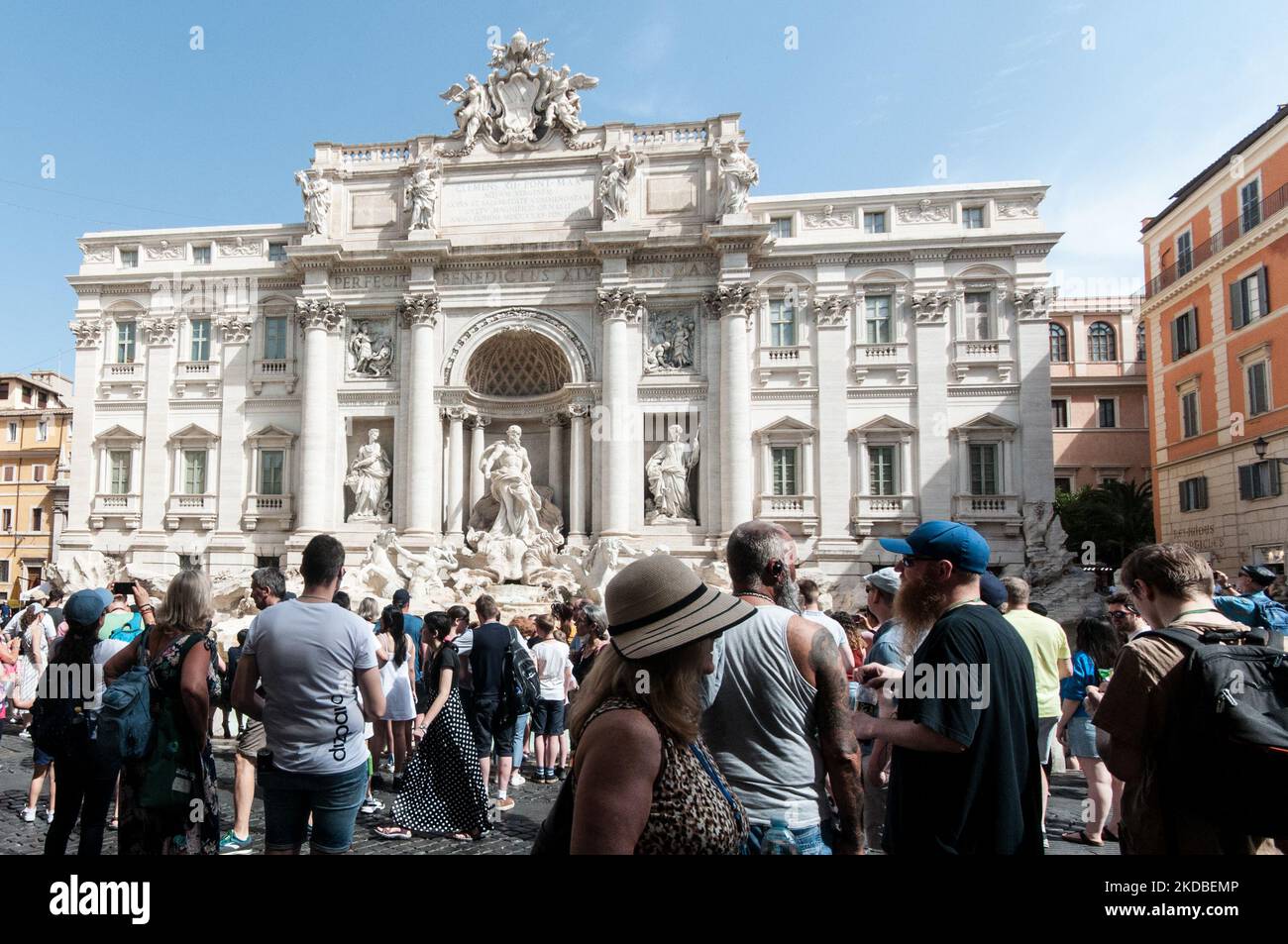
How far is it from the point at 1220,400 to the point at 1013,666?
87.3ft

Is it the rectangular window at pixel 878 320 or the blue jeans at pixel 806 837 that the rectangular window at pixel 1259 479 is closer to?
the rectangular window at pixel 878 320

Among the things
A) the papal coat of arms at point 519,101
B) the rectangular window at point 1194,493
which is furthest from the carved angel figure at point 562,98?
the rectangular window at point 1194,493

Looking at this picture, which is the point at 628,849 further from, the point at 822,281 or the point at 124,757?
the point at 822,281

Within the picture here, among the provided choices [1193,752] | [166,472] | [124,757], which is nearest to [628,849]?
[1193,752]

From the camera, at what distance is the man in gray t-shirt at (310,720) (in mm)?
4137

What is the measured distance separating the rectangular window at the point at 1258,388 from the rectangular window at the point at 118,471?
1289 inches

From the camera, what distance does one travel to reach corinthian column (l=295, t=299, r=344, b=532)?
2439 cm

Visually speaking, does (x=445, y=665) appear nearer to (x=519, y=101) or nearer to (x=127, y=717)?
(x=127, y=717)

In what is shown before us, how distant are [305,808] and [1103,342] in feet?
149

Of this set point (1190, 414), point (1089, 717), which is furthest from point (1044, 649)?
point (1190, 414)

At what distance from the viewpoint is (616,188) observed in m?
24.2

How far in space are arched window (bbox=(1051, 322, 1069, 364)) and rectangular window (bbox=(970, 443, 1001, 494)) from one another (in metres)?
21.2

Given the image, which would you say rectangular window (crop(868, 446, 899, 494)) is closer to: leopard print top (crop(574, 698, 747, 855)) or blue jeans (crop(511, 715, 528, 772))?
blue jeans (crop(511, 715, 528, 772))

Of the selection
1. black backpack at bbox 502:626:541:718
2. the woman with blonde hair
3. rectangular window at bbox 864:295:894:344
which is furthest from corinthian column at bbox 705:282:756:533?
the woman with blonde hair
